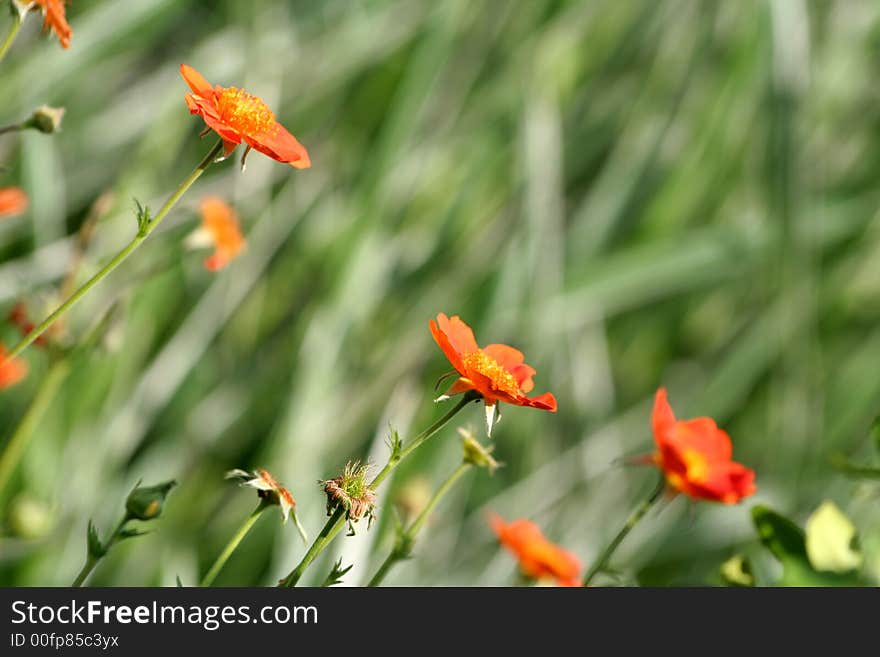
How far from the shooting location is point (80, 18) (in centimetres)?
117

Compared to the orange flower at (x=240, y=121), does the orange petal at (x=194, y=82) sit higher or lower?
higher

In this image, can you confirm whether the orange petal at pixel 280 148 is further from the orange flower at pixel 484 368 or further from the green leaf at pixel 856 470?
the green leaf at pixel 856 470

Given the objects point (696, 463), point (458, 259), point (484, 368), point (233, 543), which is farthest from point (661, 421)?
point (458, 259)

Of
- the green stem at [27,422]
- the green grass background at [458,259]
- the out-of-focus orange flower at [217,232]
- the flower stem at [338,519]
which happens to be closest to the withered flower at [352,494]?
the flower stem at [338,519]

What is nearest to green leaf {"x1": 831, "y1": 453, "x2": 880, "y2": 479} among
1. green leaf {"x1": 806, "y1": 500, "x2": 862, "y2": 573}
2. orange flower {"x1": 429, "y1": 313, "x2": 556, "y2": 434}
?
green leaf {"x1": 806, "y1": 500, "x2": 862, "y2": 573}

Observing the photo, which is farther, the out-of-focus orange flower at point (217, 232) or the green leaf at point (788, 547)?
the out-of-focus orange flower at point (217, 232)

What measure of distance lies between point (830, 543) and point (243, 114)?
298 mm

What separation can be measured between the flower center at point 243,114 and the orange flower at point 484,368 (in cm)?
11

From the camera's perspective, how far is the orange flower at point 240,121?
1.38 feet

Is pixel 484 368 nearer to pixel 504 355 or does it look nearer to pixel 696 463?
pixel 504 355

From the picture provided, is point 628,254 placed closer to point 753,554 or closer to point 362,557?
point 753,554

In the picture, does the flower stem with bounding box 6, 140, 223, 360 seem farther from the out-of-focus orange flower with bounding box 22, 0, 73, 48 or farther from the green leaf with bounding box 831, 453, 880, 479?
the green leaf with bounding box 831, 453, 880, 479

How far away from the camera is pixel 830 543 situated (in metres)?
0.46
